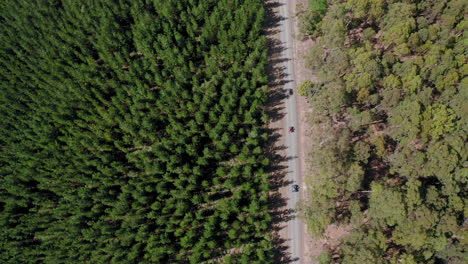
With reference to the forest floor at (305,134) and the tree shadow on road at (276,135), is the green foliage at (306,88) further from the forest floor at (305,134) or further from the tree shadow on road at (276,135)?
the tree shadow on road at (276,135)

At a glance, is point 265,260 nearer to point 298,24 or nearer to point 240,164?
point 240,164

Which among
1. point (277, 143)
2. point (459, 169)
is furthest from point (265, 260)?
point (459, 169)

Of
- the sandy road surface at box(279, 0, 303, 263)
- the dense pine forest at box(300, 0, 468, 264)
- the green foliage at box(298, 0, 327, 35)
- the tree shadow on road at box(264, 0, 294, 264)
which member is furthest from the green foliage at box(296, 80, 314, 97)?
the green foliage at box(298, 0, 327, 35)

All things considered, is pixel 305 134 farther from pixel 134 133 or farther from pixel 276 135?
pixel 134 133

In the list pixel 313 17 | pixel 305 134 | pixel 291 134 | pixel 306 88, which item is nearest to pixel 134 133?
pixel 291 134

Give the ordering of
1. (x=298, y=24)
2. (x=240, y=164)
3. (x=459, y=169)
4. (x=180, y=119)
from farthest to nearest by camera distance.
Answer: (x=298, y=24) < (x=180, y=119) < (x=240, y=164) < (x=459, y=169)

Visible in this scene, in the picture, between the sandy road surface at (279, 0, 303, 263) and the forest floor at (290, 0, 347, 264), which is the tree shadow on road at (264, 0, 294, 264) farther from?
the forest floor at (290, 0, 347, 264)
